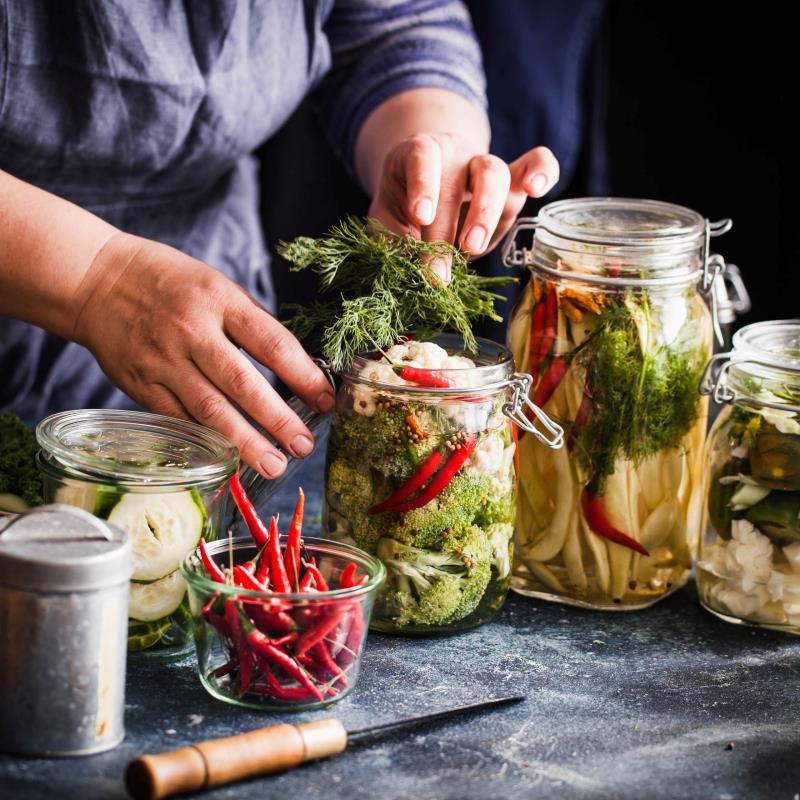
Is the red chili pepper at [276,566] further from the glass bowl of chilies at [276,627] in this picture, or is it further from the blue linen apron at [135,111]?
the blue linen apron at [135,111]

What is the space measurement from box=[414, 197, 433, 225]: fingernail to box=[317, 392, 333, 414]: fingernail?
0.21 m

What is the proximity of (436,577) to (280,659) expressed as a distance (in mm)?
202

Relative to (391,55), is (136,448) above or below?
below

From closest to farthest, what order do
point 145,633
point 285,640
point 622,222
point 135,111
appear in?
point 285,640, point 145,633, point 622,222, point 135,111

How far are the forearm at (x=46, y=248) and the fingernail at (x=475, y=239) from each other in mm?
367

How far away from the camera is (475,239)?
1.24 metres

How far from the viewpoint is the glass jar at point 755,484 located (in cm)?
117

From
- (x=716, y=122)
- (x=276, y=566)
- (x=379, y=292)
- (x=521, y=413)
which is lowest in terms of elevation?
(x=276, y=566)

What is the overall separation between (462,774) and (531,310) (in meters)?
0.52

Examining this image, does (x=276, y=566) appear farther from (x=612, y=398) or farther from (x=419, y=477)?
(x=612, y=398)

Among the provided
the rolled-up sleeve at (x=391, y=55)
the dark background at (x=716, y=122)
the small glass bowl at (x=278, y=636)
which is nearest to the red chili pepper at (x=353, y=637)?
the small glass bowl at (x=278, y=636)

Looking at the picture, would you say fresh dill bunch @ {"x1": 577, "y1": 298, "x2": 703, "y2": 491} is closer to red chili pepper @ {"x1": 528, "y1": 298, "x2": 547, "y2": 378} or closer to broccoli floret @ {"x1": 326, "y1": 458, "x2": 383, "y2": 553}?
red chili pepper @ {"x1": 528, "y1": 298, "x2": 547, "y2": 378}

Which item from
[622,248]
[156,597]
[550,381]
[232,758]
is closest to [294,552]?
[156,597]

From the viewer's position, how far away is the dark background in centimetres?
268
